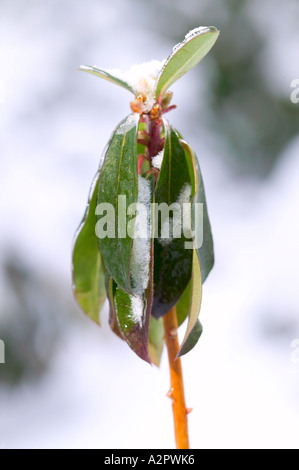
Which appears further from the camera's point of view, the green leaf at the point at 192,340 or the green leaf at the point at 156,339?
the green leaf at the point at 156,339

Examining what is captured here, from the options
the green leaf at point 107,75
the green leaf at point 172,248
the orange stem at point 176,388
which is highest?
the green leaf at point 107,75

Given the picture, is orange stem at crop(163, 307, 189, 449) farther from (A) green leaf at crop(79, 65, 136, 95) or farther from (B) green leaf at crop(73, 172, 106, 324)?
(A) green leaf at crop(79, 65, 136, 95)

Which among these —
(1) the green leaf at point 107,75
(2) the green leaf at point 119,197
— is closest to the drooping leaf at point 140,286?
(2) the green leaf at point 119,197

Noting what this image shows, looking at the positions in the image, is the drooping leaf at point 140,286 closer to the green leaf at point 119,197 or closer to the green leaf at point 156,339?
the green leaf at point 119,197

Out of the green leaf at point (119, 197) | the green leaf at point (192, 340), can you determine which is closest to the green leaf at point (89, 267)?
the green leaf at point (119, 197)

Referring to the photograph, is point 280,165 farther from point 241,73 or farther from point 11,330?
point 11,330

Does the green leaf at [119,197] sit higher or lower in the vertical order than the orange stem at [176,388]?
higher

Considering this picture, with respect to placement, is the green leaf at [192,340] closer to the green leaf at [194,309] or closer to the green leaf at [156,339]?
the green leaf at [194,309]

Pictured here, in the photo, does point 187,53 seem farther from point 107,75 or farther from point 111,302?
point 111,302
